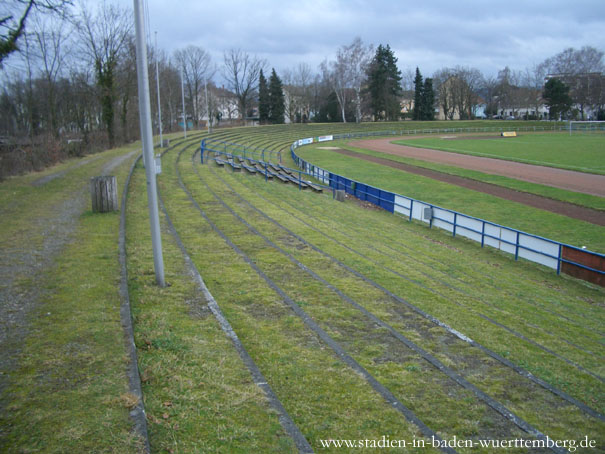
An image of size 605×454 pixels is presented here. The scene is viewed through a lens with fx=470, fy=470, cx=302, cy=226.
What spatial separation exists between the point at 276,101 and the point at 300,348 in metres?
99.0

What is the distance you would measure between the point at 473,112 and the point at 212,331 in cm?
14774

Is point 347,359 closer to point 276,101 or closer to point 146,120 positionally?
point 146,120

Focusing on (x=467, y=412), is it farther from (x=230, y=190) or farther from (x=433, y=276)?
(x=230, y=190)

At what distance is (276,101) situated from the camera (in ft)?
335

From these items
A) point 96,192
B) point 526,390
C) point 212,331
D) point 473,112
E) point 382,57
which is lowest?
point 526,390

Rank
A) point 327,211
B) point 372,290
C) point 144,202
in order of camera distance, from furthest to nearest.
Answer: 1. point 327,211
2. point 144,202
3. point 372,290

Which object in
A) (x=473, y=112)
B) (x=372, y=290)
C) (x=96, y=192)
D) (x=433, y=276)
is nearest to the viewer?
(x=372, y=290)

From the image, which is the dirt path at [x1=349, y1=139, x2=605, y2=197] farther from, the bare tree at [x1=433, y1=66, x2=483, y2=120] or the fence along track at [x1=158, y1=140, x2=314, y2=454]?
the bare tree at [x1=433, y1=66, x2=483, y2=120]

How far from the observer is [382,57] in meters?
106

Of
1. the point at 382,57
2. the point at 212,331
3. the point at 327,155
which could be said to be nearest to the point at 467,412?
the point at 212,331

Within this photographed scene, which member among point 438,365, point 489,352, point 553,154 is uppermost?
point 553,154

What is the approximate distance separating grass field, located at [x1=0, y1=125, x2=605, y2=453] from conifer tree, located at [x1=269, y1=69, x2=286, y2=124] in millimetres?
89244

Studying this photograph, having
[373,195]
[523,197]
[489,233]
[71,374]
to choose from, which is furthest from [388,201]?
[71,374]

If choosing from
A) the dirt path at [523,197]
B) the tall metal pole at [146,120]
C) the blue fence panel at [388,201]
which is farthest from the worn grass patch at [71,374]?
the dirt path at [523,197]
